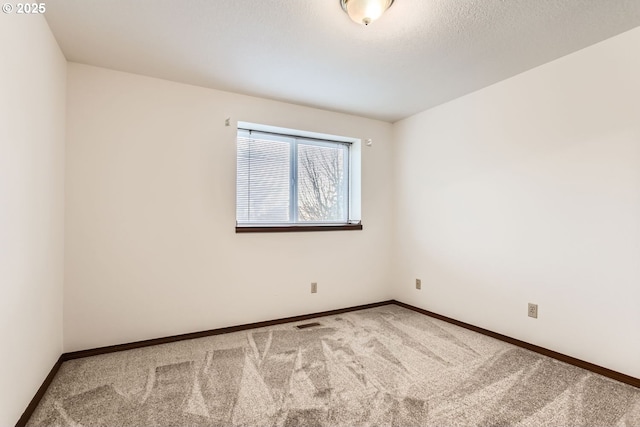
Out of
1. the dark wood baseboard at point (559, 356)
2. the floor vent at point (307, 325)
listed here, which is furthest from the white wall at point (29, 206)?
the dark wood baseboard at point (559, 356)

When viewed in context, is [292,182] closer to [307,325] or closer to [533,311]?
[307,325]

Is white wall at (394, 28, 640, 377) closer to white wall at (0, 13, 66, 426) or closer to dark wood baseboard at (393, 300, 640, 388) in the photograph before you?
dark wood baseboard at (393, 300, 640, 388)

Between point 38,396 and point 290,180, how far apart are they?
8.39ft

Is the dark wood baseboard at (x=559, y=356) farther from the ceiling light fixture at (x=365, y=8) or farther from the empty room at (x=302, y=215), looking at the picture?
the ceiling light fixture at (x=365, y=8)

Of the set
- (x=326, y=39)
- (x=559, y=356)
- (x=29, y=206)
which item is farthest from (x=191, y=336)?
(x=559, y=356)

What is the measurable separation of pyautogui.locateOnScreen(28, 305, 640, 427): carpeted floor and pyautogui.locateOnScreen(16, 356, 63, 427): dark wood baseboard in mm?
38

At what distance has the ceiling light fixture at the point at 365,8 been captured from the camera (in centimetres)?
163

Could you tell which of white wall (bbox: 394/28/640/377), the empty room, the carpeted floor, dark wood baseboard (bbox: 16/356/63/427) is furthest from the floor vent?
dark wood baseboard (bbox: 16/356/63/427)

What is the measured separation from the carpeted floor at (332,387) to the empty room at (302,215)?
2cm

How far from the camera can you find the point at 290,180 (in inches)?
136

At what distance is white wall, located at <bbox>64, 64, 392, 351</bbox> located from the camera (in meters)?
2.41

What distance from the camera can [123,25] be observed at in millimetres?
1936

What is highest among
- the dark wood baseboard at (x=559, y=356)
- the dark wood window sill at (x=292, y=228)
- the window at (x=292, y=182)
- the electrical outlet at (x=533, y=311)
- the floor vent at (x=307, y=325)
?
the window at (x=292, y=182)

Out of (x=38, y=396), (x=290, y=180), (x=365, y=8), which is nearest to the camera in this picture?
(x=365, y=8)
